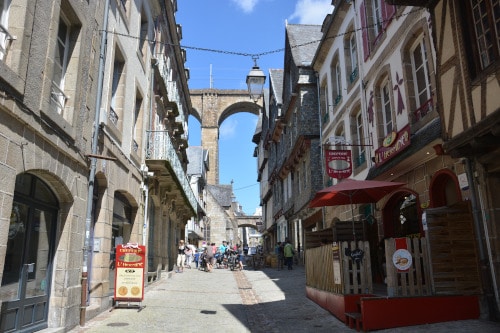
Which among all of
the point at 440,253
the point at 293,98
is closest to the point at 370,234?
the point at 440,253

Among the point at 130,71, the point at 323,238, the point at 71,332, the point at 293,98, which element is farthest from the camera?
the point at 293,98

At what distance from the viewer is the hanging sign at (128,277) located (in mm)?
8617

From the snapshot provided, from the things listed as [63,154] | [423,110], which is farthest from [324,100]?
[63,154]

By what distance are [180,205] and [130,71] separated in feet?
38.7

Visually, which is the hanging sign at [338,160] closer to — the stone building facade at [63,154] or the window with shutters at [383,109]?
the window with shutters at [383,109]

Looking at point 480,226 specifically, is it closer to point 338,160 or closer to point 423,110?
point 423,110

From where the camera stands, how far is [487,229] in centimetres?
661

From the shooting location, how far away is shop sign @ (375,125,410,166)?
9.05 m

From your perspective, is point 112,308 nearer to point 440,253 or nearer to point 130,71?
point 130,71

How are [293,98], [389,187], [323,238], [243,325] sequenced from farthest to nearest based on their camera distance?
[293,98]
[323,238]
[389,187]
[243,325]

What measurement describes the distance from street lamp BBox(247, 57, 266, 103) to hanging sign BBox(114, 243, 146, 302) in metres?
4.55

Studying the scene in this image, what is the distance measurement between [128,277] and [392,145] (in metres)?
6.35

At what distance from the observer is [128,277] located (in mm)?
8664

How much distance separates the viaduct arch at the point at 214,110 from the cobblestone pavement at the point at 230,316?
43682mm
